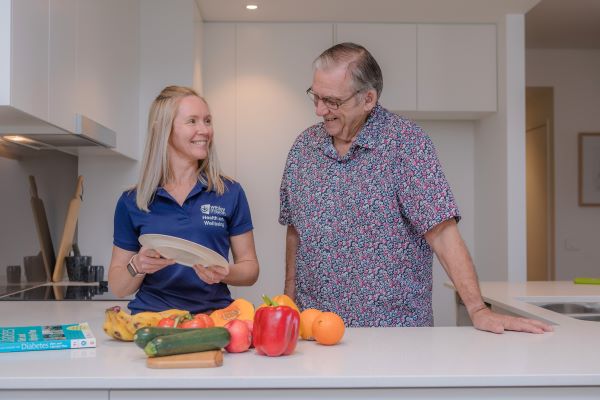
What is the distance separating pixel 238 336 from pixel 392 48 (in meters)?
3.33

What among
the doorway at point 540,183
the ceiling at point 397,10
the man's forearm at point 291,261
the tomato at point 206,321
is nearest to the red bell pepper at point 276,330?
the tomato at point 206,321

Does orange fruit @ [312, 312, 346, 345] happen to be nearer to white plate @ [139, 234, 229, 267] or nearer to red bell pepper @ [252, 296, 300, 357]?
red bell pepper @ [252, 296, 300, 357]

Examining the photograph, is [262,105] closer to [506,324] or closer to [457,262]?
[457,262]

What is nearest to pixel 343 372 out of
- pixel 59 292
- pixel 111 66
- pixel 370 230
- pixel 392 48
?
pixel 370 230

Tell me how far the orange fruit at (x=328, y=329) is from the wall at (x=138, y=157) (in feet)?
7.47

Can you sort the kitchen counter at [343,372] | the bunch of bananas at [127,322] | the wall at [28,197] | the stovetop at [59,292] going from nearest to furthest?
1. the kitchen counter at [343,372]
2. the bunch of bananas at [127,322]
3. the stovetop at [59,292]
4. the wall at [28,197]

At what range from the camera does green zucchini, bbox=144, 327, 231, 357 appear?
1.45 meters

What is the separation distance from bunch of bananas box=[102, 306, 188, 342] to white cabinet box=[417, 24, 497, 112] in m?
3.22

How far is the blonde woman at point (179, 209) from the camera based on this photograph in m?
2.17

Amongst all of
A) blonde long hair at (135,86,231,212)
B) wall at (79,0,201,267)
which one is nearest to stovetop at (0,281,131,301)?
wall at (79,0,201,267)

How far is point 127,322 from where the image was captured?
1.70 meters

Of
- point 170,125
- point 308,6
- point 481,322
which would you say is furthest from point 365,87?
point 308,6

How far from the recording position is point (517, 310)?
2543mm

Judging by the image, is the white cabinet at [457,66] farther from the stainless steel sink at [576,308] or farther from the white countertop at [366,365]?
the white countertop at [366,365]
